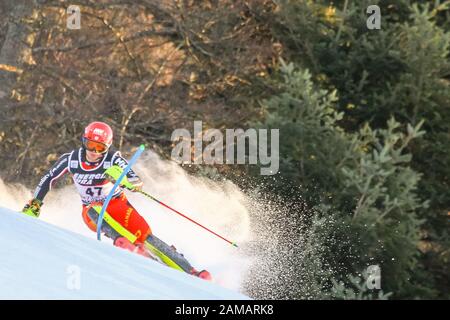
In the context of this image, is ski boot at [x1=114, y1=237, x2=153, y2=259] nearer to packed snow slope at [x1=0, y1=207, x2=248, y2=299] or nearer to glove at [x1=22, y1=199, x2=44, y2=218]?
glove at [x1=22, y1=199, x2=44, y2=218]

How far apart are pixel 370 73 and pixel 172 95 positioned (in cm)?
339

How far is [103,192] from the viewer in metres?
9.84

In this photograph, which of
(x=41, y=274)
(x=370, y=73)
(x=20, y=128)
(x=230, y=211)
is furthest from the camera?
(x=20, y=128)

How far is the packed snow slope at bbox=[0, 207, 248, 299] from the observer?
5938 millimetres

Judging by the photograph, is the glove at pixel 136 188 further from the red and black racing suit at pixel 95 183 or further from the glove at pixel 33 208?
the glove at pixel 33 208

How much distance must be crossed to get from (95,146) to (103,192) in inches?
24.8

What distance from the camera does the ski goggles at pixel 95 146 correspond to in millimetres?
9328

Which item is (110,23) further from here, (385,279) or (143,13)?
(385,279)

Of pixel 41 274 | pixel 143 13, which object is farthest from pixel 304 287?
pixel 41 274

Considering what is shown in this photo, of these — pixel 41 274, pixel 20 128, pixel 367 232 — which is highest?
pixel 20 128

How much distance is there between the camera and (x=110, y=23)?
57.8 ft

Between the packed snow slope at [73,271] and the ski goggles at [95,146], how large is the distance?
5.56ft

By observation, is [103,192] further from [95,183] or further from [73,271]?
[73,271]

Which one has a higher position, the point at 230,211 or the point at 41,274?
the point at 230,211
